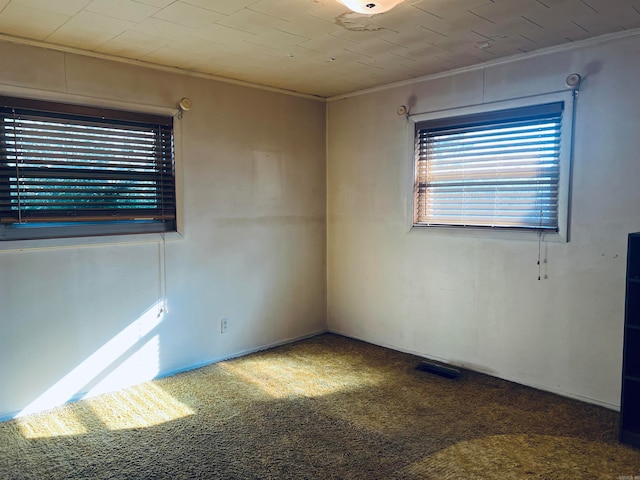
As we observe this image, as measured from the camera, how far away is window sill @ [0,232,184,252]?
287 centimetres

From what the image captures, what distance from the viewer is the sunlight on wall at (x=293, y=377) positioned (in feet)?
10.8

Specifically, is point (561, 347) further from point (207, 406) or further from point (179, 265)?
point (179, 265)

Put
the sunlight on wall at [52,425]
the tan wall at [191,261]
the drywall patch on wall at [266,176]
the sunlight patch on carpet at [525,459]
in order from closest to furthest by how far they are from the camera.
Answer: the sunlight patch on carpet at [525,459], the sunlight on wall at [52,425], the tan wall at [191,261], the drywall patch on wall at [266,176]

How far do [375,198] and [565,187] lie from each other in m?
1.60

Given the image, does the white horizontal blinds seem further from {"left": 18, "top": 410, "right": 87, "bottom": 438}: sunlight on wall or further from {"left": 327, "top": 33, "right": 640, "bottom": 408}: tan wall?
{"left": 18, "top": 410, "right": 87, "bottom": 438}: sunlight on wall

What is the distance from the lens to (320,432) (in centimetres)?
271

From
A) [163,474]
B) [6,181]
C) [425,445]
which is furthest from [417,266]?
[6,181]

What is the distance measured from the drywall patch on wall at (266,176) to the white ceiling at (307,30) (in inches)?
31.7

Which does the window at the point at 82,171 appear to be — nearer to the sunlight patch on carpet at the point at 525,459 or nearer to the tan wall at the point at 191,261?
the tan wall at the point at 191,261

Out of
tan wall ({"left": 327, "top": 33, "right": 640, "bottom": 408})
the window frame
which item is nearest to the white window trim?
tan wall ({"left": 327, "top": 33, "right": 640, "bottom": 408})

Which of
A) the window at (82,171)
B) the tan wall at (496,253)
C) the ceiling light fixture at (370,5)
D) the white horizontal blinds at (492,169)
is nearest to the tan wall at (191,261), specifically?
the window at (82,171)

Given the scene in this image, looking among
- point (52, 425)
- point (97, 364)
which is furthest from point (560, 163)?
point (52, 425)

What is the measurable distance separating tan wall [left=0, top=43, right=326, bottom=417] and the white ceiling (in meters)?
0.29

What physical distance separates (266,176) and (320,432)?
2.24 m
